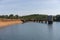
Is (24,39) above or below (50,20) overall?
above

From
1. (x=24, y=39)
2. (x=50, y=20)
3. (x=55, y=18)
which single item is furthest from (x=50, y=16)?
(x=24, y=39)

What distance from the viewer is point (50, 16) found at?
10081 cm

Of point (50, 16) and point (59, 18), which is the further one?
point (59, 18)

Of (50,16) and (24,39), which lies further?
(50,16)

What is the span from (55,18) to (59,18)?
14.3ft

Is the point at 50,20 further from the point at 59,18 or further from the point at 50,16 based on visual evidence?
the point at 59,18

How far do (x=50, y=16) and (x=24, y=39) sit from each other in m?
77.9

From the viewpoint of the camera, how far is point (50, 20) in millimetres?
101188

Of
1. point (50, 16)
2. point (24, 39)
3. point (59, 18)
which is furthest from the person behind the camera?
point (59, 18)

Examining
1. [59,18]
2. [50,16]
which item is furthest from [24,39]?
[59,18]

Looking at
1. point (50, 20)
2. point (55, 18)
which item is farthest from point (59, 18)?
point (50, 20)

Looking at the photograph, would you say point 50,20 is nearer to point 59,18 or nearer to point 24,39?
point 59,18

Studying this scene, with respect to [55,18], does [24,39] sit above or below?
above

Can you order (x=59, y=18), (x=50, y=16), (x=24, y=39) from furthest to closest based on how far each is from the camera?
(x=59, y=18) < (x=50, y=16) < (x=24, y=39)
